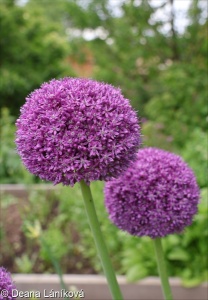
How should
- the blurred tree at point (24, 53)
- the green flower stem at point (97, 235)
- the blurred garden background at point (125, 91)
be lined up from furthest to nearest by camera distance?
the blurred tree at point (24, 53) → the blurred garden background at point (125, 91) → the green flower stem at point (97, 235)

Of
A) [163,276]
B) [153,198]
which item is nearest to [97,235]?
[153,198]

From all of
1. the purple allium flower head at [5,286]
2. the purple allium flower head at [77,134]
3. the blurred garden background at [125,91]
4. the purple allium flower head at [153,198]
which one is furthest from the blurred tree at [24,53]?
the purple allium flower head at [5,286]

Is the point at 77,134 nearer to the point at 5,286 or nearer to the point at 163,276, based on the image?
the point at 5,286

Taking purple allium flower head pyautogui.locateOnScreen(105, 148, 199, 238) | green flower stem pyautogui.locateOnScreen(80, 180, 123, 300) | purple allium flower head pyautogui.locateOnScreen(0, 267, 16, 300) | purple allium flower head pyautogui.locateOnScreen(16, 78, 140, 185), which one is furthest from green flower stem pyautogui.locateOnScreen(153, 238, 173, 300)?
purple allium flower head pyautogui.locateOnScreen(0, 267, 16, 300)

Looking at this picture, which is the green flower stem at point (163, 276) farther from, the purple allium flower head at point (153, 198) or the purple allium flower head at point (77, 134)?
the purple allium flower head at point (77, 134)

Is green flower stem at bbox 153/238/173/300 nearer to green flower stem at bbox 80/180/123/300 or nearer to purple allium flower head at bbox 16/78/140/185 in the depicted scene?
green flower stem at bbox 80/180/123/300

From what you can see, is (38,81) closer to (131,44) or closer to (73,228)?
(131,44)
